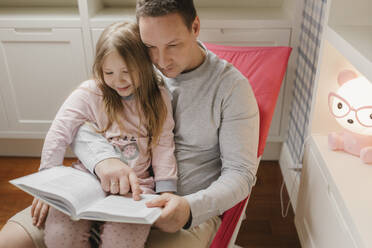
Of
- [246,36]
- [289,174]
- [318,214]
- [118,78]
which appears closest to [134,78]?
[118,78]

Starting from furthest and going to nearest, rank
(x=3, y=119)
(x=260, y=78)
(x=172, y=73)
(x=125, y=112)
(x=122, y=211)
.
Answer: (x=3, y=119) < (x=260, y=78) < (x=125, y=112) < (x=172, y=73) < (x=122, y=211)

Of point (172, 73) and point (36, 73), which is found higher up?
point (172, 73)

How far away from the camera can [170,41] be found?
104 cm

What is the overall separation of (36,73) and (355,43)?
5.07 feet

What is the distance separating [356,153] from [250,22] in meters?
0.84

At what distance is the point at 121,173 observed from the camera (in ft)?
3.55

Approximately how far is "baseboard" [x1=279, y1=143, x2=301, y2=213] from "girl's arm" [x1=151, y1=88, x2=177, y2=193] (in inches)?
31.1

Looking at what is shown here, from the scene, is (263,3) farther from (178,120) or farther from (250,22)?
(178,120)

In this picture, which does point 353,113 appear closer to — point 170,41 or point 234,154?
point 234,154

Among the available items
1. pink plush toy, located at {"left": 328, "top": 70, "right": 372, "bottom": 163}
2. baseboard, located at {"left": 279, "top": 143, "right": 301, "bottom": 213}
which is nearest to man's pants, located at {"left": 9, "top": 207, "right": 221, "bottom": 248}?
pink plush toy, located at {"left": 328, "top": 70, "right": 372, "bottom": 163}

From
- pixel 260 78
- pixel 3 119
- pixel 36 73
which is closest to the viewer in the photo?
pixel 260 78

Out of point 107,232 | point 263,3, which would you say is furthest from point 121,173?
point 263,3

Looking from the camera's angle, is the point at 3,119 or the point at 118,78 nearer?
the point at 118,78

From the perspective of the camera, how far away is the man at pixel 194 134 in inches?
40.1
